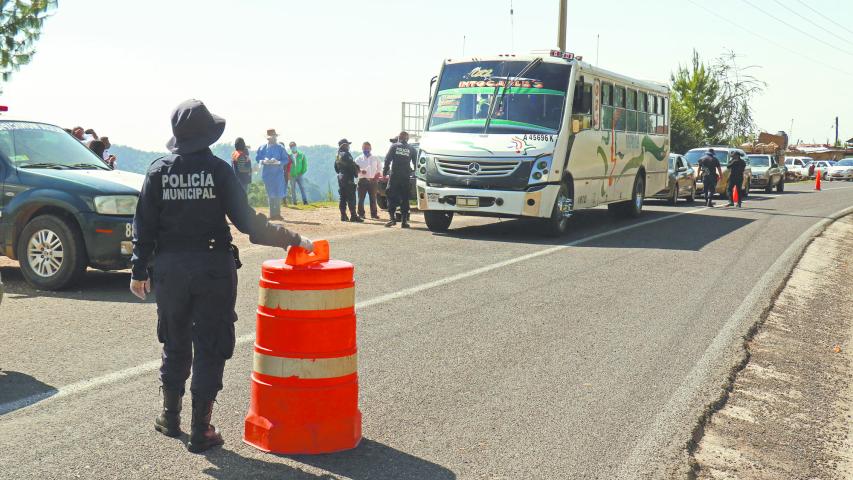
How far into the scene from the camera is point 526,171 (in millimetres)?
16203

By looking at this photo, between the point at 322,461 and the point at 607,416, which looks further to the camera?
the point at 607,416

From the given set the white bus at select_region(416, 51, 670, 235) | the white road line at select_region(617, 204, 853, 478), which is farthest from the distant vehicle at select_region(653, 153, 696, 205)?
the white road line at select_region(617, 204, 853, 478)

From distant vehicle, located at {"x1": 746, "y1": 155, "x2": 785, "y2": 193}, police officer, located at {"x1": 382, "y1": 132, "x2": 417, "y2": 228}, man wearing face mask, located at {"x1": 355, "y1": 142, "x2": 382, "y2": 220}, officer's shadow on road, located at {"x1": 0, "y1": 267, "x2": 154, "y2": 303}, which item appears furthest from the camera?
distant vehicle, located at {"x1": 746, "y1": 155, "x2": 785, "y2": 193}

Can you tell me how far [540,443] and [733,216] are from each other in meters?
20.4

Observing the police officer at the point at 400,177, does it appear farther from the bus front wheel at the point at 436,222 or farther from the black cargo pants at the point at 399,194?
the bus front wheel at the point at 436,222

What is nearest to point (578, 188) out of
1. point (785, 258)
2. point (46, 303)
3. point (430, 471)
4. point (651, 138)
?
point (785, 258)

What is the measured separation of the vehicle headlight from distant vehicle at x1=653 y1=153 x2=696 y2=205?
72.8ft

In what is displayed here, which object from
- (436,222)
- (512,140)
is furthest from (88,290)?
(436,222)

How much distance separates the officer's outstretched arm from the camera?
4.80m

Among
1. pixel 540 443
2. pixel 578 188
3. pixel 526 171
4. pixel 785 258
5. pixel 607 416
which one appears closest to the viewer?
pixel 540 443

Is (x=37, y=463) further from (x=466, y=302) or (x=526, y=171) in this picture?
(x=526, y=171)

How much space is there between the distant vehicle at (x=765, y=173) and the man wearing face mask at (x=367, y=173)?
81.5 feet

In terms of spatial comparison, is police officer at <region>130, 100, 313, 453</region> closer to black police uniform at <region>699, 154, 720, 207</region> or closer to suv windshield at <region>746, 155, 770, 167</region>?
black police uniform at <region>699, 154, 720, 207</region>

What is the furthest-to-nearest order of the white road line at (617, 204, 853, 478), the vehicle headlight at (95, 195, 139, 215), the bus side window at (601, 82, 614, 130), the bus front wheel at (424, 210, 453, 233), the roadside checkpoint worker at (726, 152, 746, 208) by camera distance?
1. the roadside checkpoint worker at (726, 152, 746, 208)
2. the bus side window at (601, 82, 614, 130)
3. the bus front wheel at (424, 210, 453, 233)
4. the vehicle headlight at (95, 195, 139, 215)
5. the white road line at (617, 204, 853, 478)
